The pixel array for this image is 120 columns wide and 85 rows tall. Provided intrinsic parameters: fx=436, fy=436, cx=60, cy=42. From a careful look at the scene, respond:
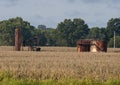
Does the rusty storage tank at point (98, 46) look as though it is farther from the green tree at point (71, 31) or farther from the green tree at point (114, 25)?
the green tree at point (114, 25)

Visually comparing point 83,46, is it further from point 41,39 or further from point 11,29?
point 11,29

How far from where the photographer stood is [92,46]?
63625 mm

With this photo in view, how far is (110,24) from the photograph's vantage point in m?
141

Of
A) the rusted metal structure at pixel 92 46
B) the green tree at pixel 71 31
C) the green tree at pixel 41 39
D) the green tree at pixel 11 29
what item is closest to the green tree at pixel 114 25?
the green tree at pixel 71 31

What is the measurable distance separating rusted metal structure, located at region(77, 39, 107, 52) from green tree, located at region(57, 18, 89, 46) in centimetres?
5844

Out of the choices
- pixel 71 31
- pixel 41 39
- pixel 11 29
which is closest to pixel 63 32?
pixel 71 31

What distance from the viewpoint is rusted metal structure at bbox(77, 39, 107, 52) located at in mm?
62875

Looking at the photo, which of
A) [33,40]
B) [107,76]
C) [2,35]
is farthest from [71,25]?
[107,76]

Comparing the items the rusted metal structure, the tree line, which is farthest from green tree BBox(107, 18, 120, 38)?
the rusted metal structure

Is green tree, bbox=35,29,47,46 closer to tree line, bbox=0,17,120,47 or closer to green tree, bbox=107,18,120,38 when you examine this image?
tree line, bbox=0,17,120,47

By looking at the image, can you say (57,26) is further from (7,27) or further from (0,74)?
(0,74)

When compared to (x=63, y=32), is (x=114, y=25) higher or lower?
higher

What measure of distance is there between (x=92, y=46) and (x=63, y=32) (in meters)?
67.7


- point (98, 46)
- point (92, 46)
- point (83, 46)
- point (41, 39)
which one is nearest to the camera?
point (98, 46)
